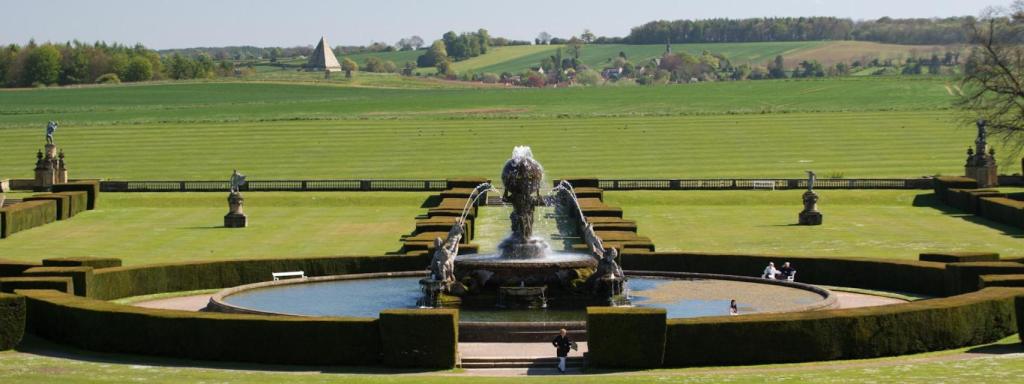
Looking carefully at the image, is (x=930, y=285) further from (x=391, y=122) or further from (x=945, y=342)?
(x=391, y=122)

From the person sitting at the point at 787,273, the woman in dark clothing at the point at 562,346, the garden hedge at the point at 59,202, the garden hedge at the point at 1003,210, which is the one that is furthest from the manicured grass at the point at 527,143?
the woman in dark clothing at the point at 562,346

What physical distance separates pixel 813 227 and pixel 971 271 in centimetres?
2592

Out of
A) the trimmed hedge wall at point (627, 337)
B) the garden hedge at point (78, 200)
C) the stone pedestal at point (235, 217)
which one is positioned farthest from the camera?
the garden hedge at point (78, 200)

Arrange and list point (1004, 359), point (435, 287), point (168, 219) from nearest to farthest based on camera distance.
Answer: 1. point (1004, 359)
2. point (435, 287)
3. point (168, 219)

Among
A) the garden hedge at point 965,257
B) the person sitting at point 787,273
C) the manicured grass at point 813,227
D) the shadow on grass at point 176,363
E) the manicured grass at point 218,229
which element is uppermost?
the garden hedge at point 965,257

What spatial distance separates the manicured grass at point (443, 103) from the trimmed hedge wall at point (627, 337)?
10698 centimetres

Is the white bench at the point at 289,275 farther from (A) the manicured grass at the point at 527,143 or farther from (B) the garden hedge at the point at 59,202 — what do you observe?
(A) the manicured grass at the point at 527,143

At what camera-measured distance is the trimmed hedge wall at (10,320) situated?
38.1 m

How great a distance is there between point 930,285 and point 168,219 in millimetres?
39655

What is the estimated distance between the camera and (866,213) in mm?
78125

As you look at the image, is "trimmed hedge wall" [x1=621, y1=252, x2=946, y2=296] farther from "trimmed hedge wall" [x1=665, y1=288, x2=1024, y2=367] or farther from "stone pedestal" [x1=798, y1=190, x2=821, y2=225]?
"stone pedestal" [x1=798, y1=190, x2=821, y2=225]

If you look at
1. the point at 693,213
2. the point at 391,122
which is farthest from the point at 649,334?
the point at 391,122

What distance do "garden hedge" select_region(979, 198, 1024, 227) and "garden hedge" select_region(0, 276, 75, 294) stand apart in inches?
1623

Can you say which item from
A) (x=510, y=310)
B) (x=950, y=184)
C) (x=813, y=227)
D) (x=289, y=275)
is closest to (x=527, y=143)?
(x=950, y=184)
